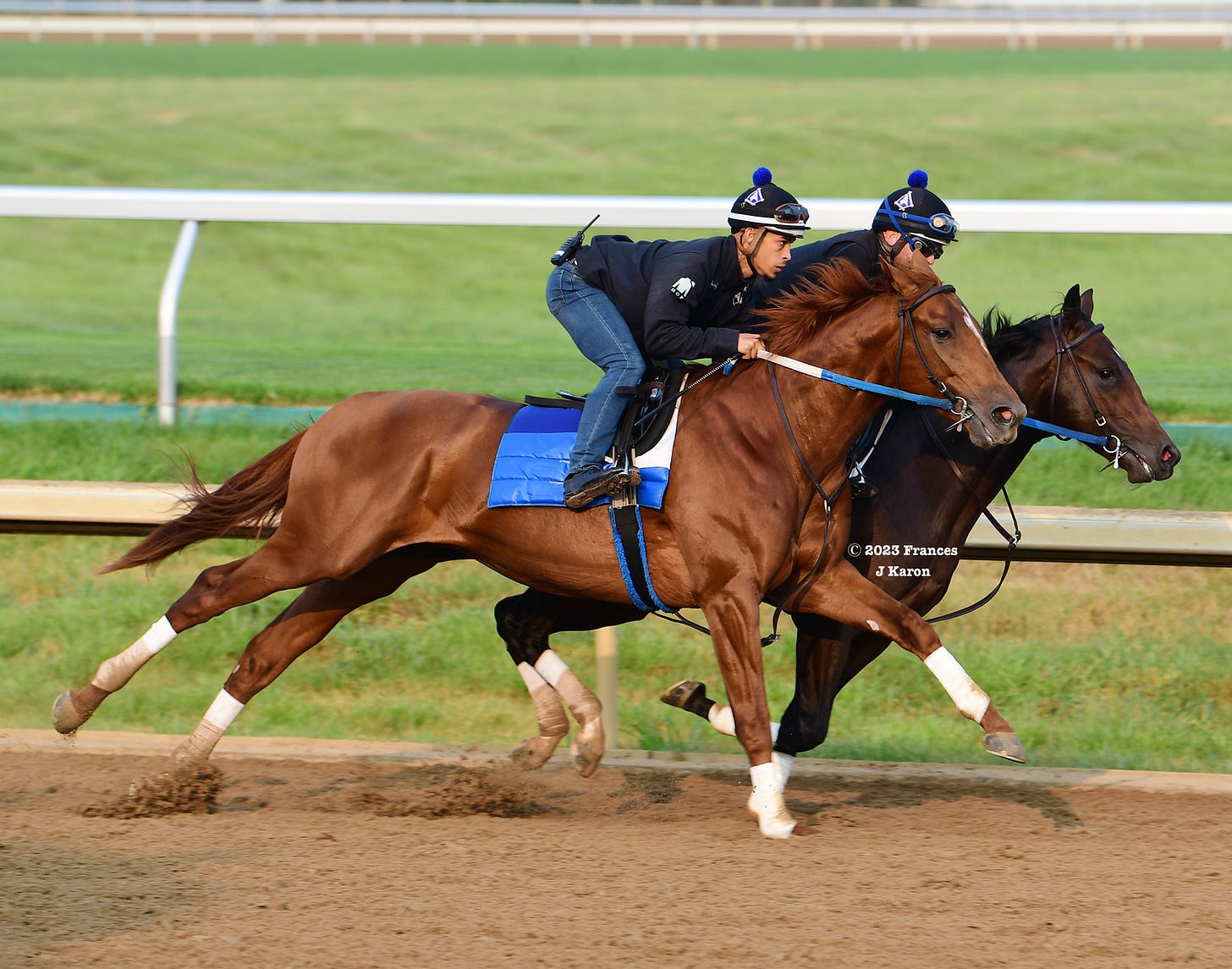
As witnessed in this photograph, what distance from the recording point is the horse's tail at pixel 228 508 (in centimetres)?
521

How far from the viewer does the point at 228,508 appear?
527 centimetres

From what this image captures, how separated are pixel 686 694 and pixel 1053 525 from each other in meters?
1.40

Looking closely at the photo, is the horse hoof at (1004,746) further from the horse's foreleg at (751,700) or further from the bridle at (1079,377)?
the bridle at (1079,377)

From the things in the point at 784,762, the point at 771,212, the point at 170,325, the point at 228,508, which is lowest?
the point at 784,762

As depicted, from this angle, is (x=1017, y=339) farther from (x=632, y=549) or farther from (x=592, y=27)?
(x=592, y=27)

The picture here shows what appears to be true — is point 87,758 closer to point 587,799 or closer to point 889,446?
point 587,799

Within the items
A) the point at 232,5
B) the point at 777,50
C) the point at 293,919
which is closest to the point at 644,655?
the point at 293,919

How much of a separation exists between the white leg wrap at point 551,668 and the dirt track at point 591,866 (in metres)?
0.34

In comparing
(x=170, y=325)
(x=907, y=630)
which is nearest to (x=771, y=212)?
(x=907, y=630)

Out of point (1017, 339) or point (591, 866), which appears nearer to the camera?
point (591, 866)

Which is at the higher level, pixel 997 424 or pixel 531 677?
pixel 997 424

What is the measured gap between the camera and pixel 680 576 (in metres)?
4.66

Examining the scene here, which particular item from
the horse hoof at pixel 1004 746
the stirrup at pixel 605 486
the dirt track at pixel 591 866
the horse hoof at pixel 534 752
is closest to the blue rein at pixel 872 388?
the stirrup at pixel 605 486

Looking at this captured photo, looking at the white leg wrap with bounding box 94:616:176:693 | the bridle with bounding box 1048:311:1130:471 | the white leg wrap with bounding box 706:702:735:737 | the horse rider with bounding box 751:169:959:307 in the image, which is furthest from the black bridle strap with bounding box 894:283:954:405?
the white leg wrap with bounding box 94:616:176:693
